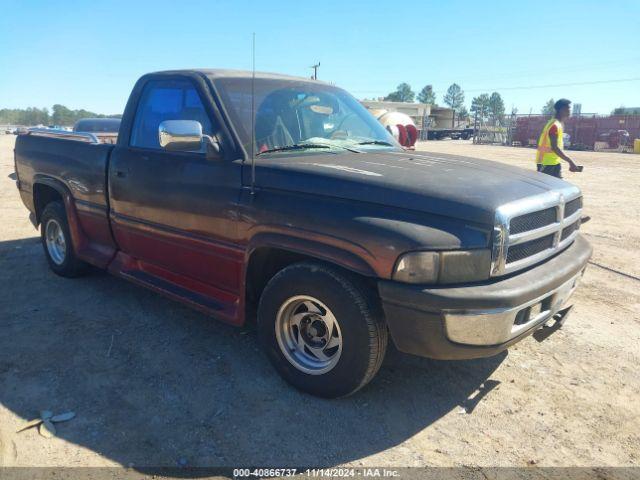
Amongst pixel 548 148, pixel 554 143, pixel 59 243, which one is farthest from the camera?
pixel 548 148

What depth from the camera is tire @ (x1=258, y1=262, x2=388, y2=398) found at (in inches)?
106

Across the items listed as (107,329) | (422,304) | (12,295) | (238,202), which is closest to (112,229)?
(107,329)

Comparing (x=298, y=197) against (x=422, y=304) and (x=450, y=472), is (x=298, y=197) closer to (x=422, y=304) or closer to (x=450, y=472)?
(x=422, y=304)

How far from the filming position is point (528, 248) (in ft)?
9.20

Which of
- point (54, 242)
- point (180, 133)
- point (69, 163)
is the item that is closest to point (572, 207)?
point (180, 133)

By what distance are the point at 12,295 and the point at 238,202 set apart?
3.01 meters

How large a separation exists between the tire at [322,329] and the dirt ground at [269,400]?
186mm

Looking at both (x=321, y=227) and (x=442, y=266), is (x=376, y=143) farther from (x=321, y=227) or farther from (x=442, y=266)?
(x=442, y=266)

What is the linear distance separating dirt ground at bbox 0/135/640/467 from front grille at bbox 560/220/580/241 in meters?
0.93

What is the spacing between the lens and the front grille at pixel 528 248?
2664 millimetres

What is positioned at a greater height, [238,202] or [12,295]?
[238,202]

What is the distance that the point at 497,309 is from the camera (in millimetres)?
2479

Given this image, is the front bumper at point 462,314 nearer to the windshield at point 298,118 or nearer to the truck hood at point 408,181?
the truck hood at point 408,181

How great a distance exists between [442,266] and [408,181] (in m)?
0.56
